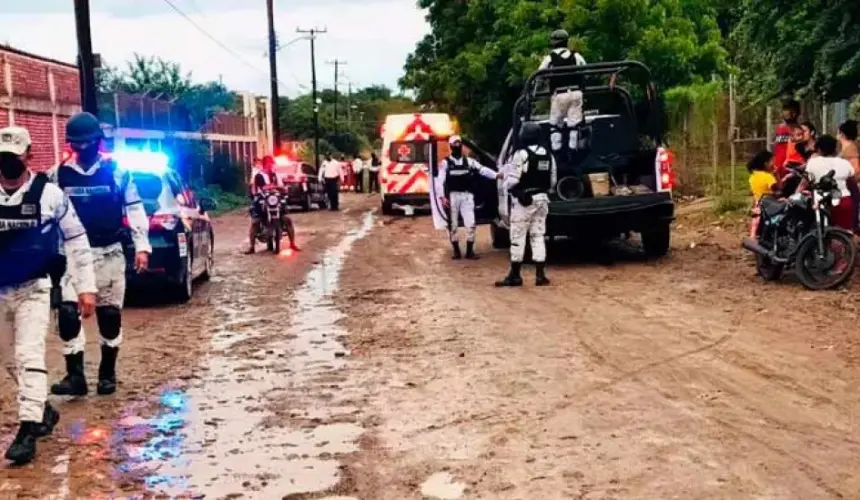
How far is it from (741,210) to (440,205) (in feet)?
18.5

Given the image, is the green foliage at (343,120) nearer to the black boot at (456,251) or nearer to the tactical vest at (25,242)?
the black boot at (456,251)

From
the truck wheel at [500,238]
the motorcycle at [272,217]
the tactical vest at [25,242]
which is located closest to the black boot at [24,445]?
the tactical vest at [25,242]

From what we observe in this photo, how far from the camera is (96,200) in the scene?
8.24 metres

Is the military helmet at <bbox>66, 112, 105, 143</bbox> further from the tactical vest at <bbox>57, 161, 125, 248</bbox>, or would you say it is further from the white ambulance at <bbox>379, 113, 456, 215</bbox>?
the white ambulance at <bbox>379, 113, 456, 215</bbox>

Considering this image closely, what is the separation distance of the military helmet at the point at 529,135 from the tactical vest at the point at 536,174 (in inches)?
17.5

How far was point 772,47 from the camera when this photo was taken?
43.0ft

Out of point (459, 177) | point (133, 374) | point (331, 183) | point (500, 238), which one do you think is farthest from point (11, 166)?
point (331, 183)

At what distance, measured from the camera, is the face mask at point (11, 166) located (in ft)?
21.6

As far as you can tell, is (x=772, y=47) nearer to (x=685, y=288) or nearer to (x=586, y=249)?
(x=685, y=288)

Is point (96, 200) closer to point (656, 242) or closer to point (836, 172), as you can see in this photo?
point (836, 172)

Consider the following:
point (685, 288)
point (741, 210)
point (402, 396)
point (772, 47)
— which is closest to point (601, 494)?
point (402, 396)

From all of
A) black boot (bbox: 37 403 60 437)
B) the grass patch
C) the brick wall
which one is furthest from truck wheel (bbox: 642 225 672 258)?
the grass patch

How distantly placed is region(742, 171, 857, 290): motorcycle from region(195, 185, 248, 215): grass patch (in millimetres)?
24605

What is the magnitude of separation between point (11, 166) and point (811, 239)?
25.2 feet
